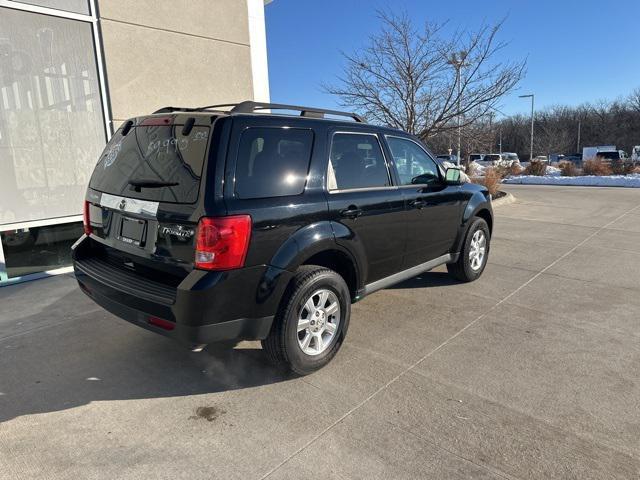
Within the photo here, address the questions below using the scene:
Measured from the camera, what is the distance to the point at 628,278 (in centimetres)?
562

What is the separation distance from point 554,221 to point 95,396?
989cm

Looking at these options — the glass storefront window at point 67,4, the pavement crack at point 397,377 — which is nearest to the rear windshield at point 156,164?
the pavement crack at point 397,377

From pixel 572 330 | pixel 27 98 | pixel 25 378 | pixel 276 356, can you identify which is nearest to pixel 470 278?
pixel 572 330

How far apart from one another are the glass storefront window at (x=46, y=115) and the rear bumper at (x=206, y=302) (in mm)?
3684

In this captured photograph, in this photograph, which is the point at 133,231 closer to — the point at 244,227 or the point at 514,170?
the point at 244,227

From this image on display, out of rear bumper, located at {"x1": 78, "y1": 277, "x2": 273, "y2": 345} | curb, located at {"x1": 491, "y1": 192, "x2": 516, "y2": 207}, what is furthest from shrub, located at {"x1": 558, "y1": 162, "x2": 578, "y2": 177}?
rear bumper, located at {"x1": 78, "y1": 277, "x2": 273, "y2": 345}

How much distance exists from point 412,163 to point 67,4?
5127 millimetres

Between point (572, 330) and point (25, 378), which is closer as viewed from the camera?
point (25, 378)

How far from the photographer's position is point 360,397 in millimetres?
2986

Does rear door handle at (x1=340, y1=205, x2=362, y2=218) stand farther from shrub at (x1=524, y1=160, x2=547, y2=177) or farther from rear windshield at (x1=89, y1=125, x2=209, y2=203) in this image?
shrub at (x1=524, y1=160, x2=547, y2=177)

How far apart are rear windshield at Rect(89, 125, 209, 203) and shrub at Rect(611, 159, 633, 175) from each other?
28542 mm

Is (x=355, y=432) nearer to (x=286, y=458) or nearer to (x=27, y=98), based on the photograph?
(x=286, y=458)

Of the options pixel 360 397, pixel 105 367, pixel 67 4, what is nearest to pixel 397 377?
pixel 360 397

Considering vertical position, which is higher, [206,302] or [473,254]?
[206,302]
